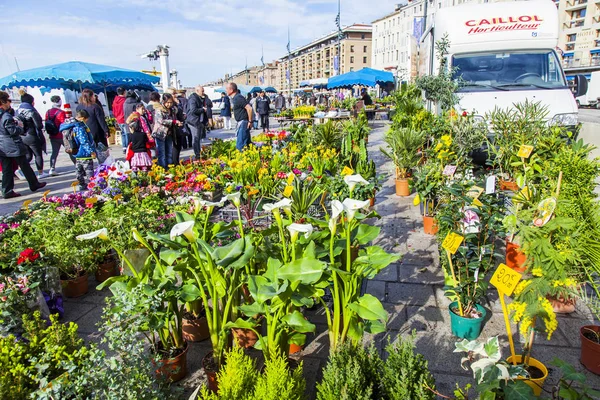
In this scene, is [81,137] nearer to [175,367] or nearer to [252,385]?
[175,367]

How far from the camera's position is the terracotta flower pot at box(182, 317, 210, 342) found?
107 inches

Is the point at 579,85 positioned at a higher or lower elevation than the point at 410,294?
higher

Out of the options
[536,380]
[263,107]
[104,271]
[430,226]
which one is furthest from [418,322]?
[263,107]

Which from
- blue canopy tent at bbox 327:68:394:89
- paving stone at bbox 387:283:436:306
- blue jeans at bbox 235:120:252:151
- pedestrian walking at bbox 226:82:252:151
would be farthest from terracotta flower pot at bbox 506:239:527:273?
blue canopy tent at bbox 327:68:394:89

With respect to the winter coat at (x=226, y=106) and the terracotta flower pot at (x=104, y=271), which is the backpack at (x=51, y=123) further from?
the winter coat at (x=226, y=106)

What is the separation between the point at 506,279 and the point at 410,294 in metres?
1.38

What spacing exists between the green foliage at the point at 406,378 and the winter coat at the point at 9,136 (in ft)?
23.1

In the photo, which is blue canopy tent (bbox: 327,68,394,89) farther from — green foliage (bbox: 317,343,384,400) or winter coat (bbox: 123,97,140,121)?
green foliage (bbox: 317,343,384,400)

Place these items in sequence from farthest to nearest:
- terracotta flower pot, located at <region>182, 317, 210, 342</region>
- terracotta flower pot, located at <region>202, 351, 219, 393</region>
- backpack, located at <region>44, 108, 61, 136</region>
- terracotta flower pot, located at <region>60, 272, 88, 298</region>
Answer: backpack, located at <region>44, 108, 61, 136</region> < terracotta flower pot, located at <region>60, 272, 88, 298</region> < terracotta flower pot, located at <region>182, 317, 210, 342</region> < terracotta flower pot, located at <region>202, 351, 219, 393</region>

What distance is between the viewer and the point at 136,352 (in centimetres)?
182

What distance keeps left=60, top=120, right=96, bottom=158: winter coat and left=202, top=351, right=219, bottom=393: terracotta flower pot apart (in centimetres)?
594

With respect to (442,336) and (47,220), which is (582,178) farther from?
(47,220)

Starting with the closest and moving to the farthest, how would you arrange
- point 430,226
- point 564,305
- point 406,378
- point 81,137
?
point 406,378
point 564,305
point 430,226
point 81,137

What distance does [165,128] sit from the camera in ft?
23.6
